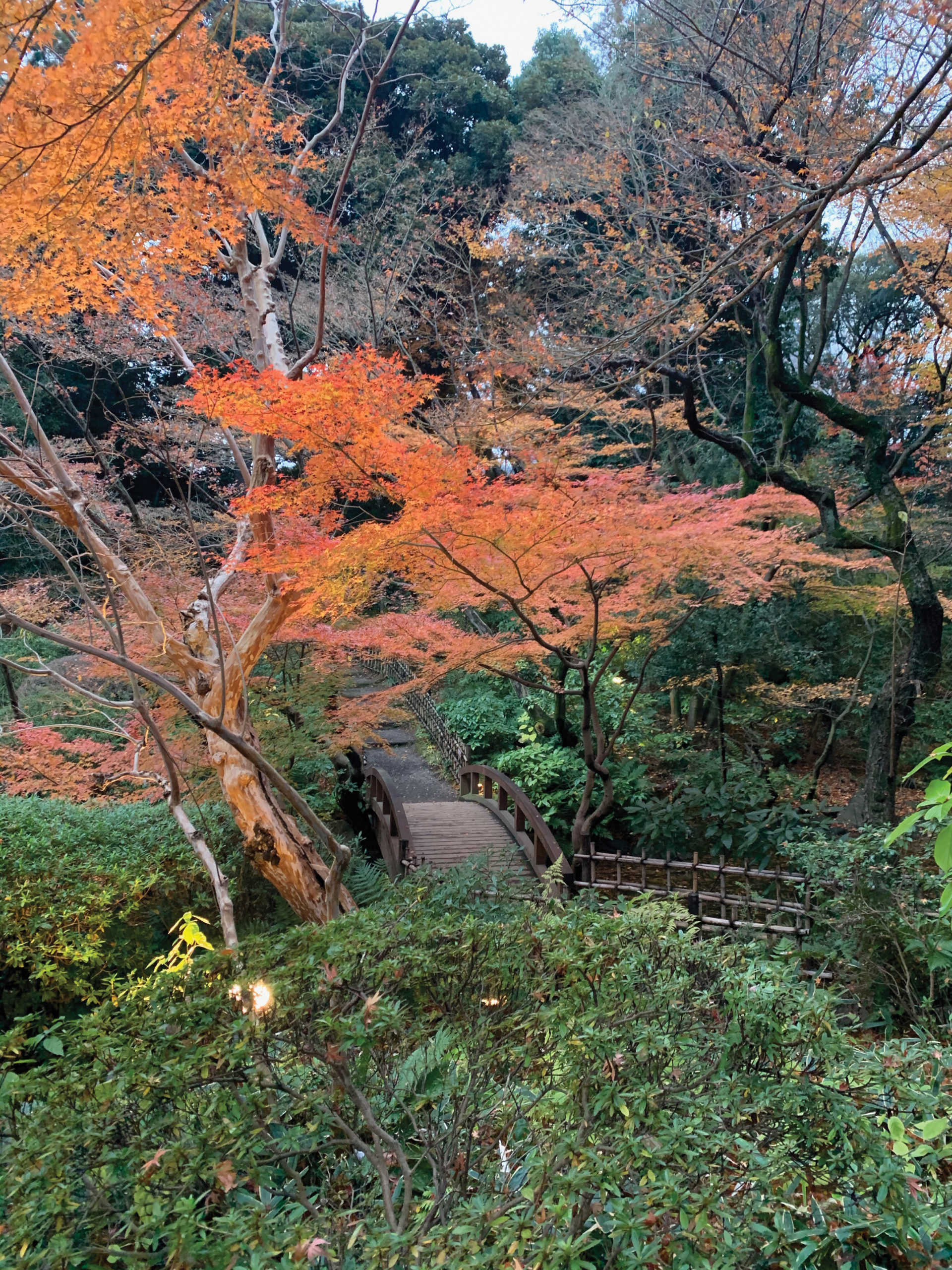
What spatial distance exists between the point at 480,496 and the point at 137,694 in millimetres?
3051

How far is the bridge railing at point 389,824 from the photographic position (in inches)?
317

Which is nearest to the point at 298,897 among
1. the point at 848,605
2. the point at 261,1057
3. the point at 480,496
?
the point at 480,496

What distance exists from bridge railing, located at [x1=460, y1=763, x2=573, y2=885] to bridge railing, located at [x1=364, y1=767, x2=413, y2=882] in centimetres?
135

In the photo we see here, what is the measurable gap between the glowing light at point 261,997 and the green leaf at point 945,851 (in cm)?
194

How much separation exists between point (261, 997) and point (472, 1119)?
778 mm

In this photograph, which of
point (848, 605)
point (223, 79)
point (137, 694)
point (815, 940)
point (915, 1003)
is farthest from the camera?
point (848, 605)

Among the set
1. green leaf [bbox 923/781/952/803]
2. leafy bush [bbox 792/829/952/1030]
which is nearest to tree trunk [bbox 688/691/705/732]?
leafy bush [bbox 792/829/952/1030]

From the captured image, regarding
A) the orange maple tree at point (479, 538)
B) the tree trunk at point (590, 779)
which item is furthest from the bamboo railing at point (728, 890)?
the orange maple tree at point (479, 538)

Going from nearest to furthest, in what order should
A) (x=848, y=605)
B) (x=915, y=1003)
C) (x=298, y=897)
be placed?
(x=915, y=1003) → (x=298, y=897) → (x=848, y=605)

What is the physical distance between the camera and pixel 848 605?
9109mm

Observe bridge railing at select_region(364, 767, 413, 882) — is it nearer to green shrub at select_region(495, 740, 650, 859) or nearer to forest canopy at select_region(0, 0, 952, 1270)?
forest canopy at select_region(0, 0, 952, 1270)

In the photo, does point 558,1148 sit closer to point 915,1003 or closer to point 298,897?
point 915,1003

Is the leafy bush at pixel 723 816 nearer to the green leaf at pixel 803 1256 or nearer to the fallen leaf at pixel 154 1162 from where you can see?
the green leaf at pixel 803 1256

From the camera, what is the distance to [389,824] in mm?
8711
